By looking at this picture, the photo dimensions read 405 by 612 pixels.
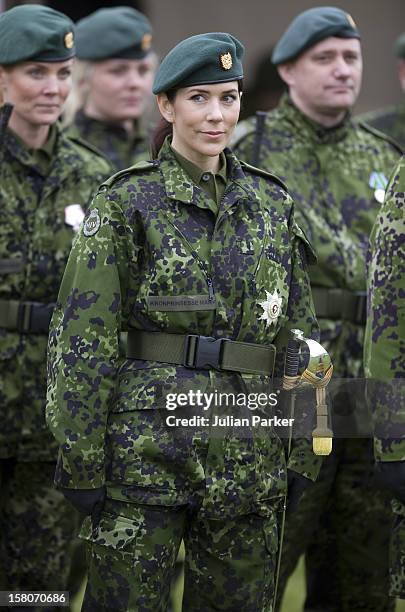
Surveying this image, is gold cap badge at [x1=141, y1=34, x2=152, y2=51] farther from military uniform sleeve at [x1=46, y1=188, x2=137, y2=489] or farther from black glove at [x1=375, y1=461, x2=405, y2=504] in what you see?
black glove at [x1=375, y1=461, x2=405, y2=504]

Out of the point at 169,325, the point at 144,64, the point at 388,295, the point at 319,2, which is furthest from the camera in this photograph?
the point at 319,2

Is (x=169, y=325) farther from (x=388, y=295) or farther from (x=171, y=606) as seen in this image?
(x=171, y=606)

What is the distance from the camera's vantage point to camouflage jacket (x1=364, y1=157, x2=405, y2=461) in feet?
17.0

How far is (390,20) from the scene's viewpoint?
1218cm

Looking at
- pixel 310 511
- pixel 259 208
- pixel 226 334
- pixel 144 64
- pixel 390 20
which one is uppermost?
pixel 390 20

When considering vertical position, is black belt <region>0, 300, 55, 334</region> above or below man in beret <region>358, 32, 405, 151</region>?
below

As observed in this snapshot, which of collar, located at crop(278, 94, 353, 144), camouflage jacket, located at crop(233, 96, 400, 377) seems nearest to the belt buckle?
camouflage jacket, located at crop(233, 96, 400, 377)

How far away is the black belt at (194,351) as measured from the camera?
485 cm

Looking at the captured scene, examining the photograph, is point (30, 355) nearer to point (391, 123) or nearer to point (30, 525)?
point (30, 525)

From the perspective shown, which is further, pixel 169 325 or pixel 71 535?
pixel 71 535

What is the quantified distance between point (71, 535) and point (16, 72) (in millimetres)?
1901

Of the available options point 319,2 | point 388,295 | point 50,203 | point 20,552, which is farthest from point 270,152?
point 319,2

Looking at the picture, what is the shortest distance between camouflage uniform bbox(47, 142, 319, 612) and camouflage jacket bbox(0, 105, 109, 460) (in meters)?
1.07

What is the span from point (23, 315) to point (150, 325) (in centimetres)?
119
